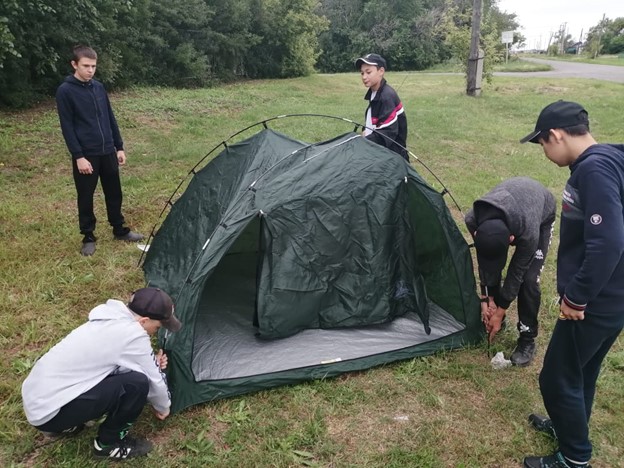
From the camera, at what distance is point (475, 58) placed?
607 inches

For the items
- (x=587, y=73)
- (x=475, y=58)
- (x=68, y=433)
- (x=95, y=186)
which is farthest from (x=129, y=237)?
(x=587, y=73)

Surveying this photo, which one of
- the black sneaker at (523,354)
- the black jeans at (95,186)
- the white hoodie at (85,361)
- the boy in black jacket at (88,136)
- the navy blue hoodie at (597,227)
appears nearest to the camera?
the navy blue hoodie at (597,227)

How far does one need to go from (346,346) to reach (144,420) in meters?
1.44

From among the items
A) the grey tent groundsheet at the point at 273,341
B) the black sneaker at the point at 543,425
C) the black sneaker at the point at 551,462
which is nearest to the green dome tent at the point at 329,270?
the grey tent groundsheet at the point at 273,341

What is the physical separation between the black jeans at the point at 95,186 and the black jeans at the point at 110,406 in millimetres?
2785

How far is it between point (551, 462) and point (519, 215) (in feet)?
4.51

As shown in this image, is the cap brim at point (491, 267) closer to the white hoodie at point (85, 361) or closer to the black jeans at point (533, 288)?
the black jeans at point (533, 288)

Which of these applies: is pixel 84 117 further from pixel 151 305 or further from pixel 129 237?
pixel 151 305

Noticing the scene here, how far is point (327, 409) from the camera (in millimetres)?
3098

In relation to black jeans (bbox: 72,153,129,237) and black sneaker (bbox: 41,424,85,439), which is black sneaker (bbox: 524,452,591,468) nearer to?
black sneaker (bbox: 41,424,85,439)

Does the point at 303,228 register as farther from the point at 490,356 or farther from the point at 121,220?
the point at 121,220

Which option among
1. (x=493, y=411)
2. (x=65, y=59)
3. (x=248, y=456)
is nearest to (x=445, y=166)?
(x=493, y=411)

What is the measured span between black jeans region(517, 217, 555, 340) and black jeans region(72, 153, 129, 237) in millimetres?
3937

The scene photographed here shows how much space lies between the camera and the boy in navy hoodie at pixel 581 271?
203 cm
